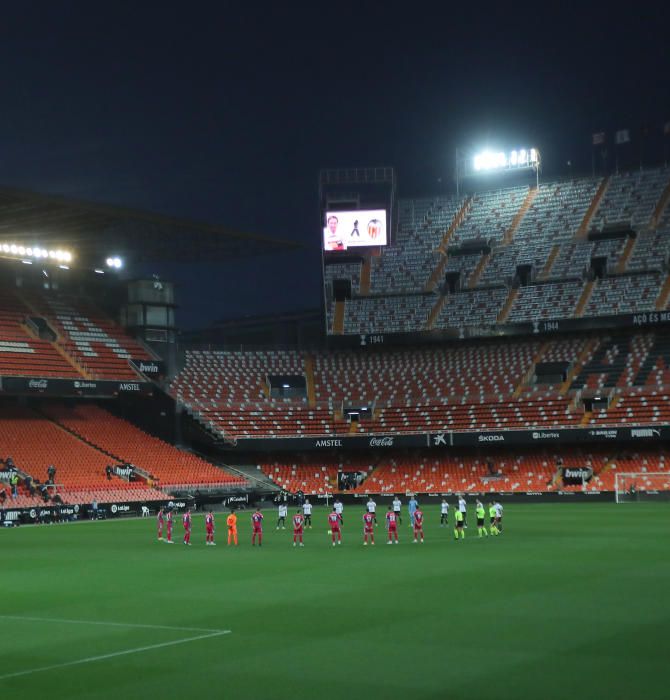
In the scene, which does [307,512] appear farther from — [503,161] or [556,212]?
[503,161]

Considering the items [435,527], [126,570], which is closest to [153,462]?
[435,527]

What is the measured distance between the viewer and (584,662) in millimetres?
16516

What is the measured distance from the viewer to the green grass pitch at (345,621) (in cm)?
1557

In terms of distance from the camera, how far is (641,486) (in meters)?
69.8

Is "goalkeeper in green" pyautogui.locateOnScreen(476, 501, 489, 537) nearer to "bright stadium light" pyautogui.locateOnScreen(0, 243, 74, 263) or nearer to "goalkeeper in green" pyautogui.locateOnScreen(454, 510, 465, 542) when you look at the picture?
"goalkeeper in green" pyautogui.locateOnScreen(454, 510, 465, 542)

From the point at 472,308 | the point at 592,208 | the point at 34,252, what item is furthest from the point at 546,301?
the point at 34,252

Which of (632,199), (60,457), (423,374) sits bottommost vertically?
(60,457)

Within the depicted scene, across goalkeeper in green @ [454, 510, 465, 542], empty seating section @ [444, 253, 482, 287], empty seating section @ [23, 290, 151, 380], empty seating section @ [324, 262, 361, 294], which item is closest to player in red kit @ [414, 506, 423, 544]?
goalkeeper in green @ [454, 510, 465, 542]

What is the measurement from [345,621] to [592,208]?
235 feet

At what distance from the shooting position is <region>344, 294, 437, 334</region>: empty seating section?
86.0m

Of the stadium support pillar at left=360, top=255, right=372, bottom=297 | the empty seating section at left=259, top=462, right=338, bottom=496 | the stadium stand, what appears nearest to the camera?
the stadium stand

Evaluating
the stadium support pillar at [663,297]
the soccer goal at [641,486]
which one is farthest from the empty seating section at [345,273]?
the soccer goal at [641,486]

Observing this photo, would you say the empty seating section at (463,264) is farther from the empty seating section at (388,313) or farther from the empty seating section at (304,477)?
the empty seating section at (304,477)

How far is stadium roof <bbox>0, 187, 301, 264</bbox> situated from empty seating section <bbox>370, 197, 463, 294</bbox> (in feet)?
54.0
